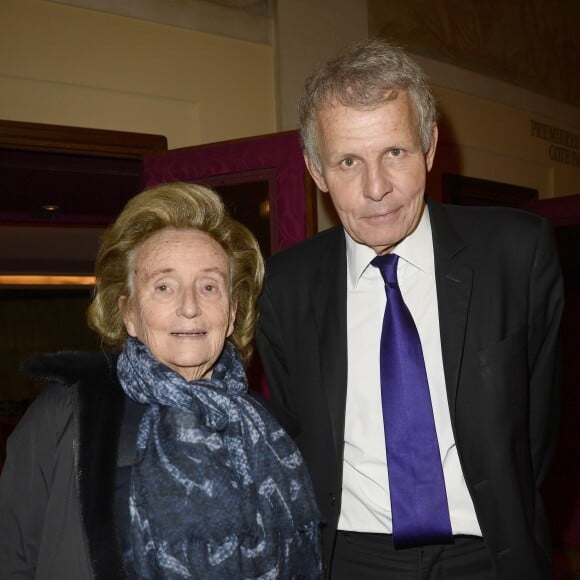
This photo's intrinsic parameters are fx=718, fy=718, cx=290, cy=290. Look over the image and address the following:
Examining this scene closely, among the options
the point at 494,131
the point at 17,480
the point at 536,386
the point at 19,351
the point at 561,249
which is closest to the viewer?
the point at 17,480

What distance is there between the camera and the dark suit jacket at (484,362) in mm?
1668

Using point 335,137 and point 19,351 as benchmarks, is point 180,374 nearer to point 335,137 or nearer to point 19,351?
point 335,137

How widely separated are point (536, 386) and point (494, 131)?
438 cm

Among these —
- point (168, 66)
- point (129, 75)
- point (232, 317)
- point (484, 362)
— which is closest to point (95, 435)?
point (232, 317)

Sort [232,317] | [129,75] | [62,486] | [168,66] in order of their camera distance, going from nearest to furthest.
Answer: [62,486] < [232,317] < [129,75] < [168,66]

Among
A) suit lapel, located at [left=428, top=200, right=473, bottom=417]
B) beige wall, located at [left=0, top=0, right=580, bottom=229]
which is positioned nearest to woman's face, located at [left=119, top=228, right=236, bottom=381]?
suit lapel, located at [left=428, top=200, right=473, bottom=417]

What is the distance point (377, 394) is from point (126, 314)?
26.2 inches

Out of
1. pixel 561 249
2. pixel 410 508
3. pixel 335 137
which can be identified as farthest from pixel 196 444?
pixel 561 249

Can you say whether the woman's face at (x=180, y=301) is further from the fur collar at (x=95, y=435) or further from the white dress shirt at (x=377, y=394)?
the white dress shirt at (x=377, y=394)

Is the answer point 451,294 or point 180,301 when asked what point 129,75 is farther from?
point 451,294

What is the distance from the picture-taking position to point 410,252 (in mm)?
1780

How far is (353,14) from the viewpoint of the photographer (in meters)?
4.64

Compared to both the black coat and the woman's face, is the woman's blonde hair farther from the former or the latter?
the black coat

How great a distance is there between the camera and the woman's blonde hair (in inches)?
72.3
